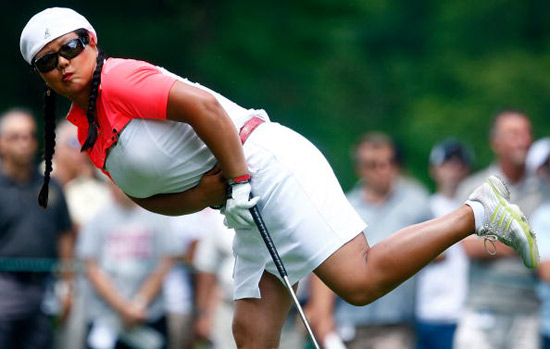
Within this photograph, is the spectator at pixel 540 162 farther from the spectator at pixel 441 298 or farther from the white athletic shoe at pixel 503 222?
the white athletic shoe at pixel 503 222

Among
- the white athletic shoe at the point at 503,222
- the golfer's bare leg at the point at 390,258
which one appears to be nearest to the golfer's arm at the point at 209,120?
the golfer's bare leg at the point at 390,258

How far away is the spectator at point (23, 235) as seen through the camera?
8281 millimetres

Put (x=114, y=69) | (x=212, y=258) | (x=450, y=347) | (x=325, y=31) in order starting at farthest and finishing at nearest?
(x=325, y=31) < (x=212, y=258) < (x=450, y=347) < (x=114, y=69)

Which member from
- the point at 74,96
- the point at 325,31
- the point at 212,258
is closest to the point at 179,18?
the point at 325,31

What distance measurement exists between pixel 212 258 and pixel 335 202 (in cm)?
385

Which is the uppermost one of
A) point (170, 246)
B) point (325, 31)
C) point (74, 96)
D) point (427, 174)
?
point (74, 96)

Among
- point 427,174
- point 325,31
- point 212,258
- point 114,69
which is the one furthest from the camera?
point 325,31

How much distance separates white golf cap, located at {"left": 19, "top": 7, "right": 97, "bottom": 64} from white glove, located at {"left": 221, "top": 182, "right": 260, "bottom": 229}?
1028mm

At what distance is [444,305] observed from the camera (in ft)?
27.5

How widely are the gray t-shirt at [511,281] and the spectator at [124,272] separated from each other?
240 cm

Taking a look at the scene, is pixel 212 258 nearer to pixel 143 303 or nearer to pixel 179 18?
pixel 143 303

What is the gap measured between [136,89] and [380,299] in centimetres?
356

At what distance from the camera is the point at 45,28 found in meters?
5.05

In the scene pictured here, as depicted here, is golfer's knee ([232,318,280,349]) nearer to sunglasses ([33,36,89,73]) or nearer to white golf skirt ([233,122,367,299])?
white golf skirt ([233,122,367,299])
